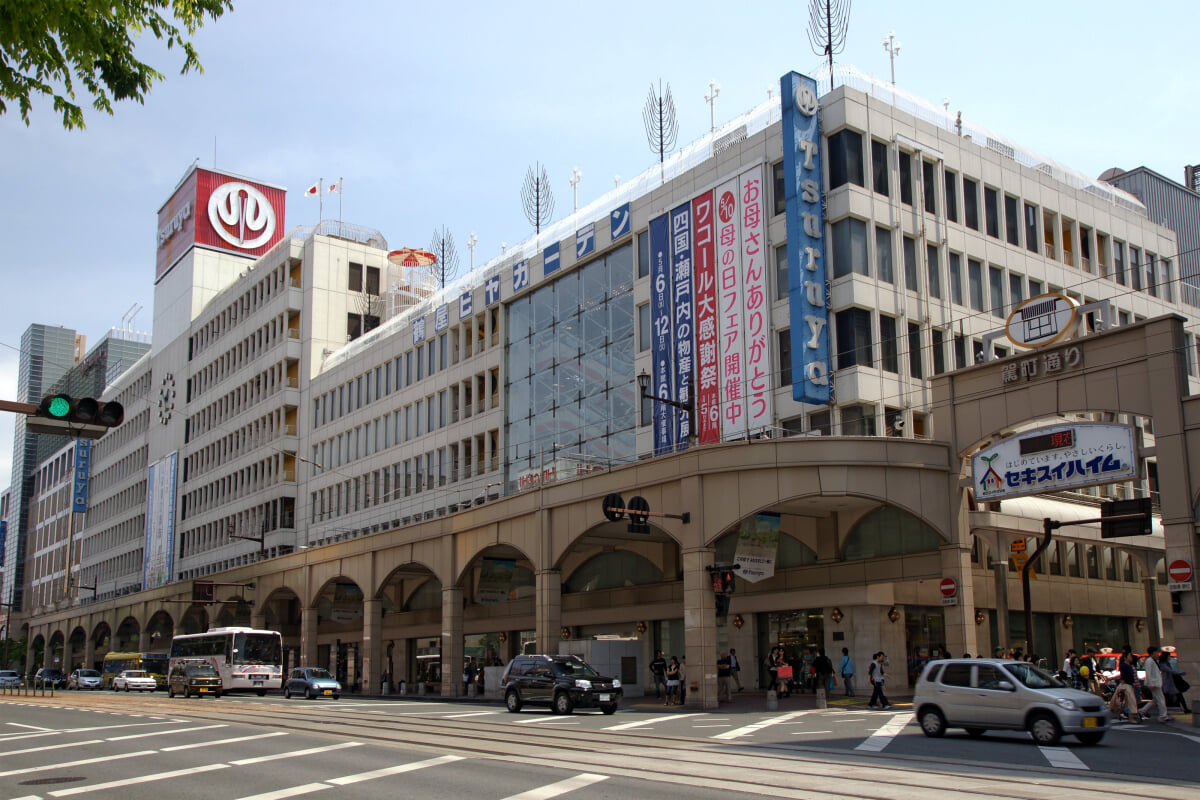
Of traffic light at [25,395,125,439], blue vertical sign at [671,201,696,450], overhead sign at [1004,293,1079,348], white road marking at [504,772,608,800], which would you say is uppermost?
blue vertical sign at [671,201,696,450]

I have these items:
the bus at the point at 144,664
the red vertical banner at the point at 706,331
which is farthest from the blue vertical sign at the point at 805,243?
the bus at the point at 144,664

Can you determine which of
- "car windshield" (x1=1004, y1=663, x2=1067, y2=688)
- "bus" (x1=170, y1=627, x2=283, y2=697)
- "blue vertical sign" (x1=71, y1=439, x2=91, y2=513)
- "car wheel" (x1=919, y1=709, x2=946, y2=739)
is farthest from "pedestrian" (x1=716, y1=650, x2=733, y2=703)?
"blue vertical sign" (x1=71, y1=439, x2=91, y2=513)

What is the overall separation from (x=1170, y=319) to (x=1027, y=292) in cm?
1651

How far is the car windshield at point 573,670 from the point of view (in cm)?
3017

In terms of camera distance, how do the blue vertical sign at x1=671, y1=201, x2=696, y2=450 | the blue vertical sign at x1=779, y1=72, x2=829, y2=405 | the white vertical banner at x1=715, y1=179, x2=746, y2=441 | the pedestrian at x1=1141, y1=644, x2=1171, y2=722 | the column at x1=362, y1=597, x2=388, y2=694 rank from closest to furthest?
the pedestrian at x1=1141, y1=644, x2=1171, y2=722
the blue vertical sign at x1=779, y1=72, x2=829, y2=405
the white vertical banner at x1=715, y1=179, x2=746, y2=441
the blue vertical sign at x1=671, y1=201, x2=696, y2=450
the column at x1=362, y1=597, x2=388, y2=694

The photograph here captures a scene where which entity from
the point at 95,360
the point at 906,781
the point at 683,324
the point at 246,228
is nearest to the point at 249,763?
the point at 906,781

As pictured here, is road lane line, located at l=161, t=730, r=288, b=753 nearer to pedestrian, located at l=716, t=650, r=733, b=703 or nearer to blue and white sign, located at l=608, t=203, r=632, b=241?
pedestrian, located at l=716, t=650, r=733, b=703

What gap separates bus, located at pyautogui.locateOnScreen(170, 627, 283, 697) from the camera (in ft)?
162

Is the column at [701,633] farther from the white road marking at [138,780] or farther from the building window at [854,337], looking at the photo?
the white road marking at [138,780]

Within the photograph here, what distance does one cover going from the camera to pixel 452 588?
46.8 meters

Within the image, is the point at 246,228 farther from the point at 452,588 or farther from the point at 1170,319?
the point at 1170,319

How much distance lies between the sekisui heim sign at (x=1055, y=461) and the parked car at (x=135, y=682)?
2064 inches

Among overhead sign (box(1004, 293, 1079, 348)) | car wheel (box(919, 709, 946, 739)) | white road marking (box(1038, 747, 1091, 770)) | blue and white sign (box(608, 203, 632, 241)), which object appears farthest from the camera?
blue and white sign (box(608, 203, 632, 241))

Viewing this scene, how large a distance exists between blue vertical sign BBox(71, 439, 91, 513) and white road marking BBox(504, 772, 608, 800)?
11693 cm
